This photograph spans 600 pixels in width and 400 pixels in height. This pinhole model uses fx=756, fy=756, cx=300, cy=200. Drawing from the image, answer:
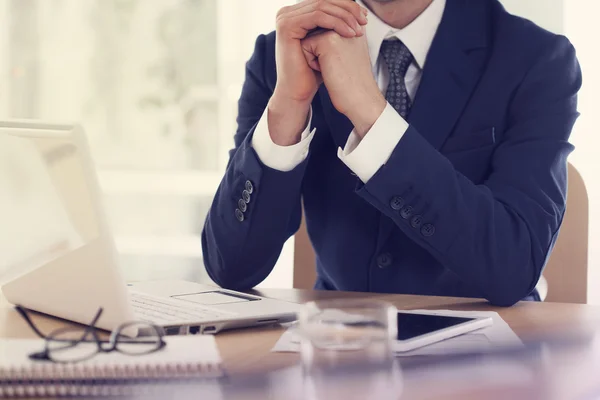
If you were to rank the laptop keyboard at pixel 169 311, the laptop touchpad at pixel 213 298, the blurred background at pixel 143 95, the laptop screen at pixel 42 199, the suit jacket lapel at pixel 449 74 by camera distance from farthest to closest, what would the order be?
the blurred background at pixel 143 95
the suit jacket lapel at pixel 449 74
the laptop touchpad at pixel 213 298
the laptop keyboard at pixel 169 311
the laptop screen at pixel 42 199

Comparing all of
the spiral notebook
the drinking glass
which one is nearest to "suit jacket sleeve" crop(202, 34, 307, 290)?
the drinking glass

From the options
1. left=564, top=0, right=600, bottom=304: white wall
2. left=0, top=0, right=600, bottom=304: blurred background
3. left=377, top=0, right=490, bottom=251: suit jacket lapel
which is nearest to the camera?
left=377, top=0, right=490, bottom=251: suit jacket lapel

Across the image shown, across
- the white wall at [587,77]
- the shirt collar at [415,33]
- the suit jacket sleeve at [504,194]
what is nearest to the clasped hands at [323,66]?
the suit jacket sleeve at [504,194]

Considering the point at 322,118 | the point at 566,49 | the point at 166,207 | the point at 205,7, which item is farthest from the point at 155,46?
the point at 566,49

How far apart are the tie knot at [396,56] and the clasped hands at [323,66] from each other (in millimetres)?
208

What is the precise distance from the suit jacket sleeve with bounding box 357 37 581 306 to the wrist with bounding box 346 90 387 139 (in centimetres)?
7

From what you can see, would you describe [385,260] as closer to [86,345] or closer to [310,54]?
[310,54]

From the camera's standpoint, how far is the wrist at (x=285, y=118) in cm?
123

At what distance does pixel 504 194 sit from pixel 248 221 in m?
0.42

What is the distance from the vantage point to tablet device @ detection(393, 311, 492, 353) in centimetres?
74

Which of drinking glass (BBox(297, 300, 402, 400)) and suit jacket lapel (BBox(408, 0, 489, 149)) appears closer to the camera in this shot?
drinking glass (BBox(297, 300, 402, 400))

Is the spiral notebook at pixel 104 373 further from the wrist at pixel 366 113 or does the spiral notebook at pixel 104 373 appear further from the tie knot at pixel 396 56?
the tie knot at pixel 396 56

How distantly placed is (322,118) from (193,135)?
190cm

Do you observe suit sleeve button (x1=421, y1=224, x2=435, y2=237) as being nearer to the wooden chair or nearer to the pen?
the pen
